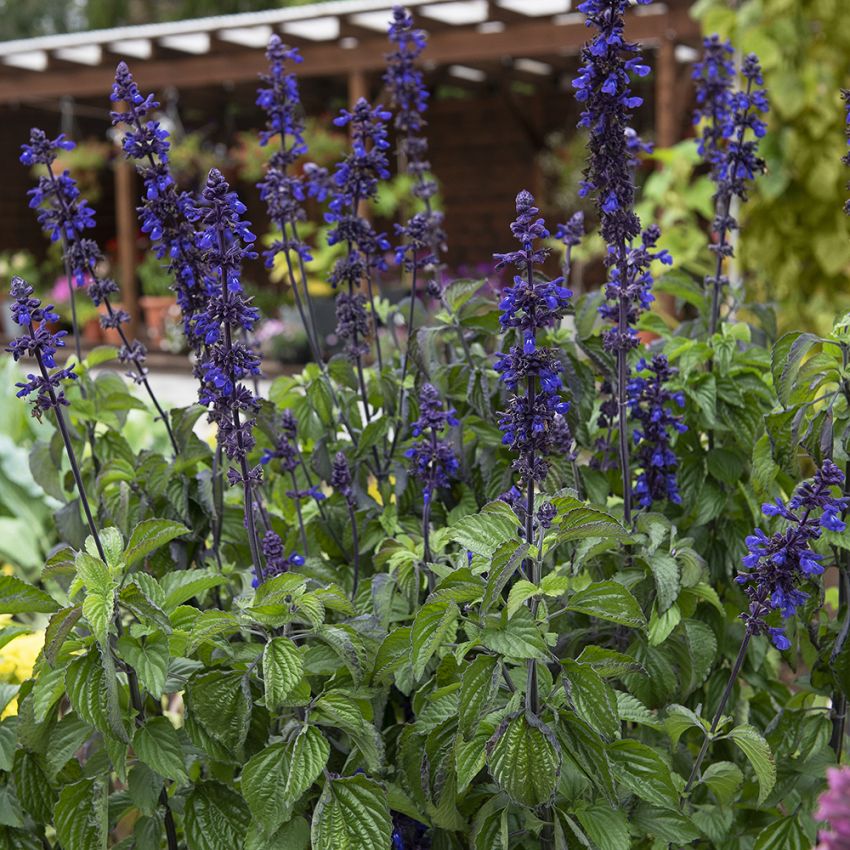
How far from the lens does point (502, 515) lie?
1499 mm

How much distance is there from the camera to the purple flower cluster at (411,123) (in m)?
2.12

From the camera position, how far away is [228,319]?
1.54 m

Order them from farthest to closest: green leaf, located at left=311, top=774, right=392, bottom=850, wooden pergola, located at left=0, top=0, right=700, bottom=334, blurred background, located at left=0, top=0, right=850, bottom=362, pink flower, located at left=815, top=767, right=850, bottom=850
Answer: wooden pergola, located at left=0, top=0, right=700, bottom=334 < blurred background, located at left=0, top=0, right=850, bottom=362 < green leaf, located at left=311, top=774, right=392, bottom=850 < pink flower, located at left=815, top=767, right=850, bottom=850

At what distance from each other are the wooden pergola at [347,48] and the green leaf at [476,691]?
22.6 ft

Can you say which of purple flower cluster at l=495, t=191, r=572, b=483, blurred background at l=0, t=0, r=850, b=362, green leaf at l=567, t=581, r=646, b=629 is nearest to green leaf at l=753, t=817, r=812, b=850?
green leaf at l=567, t=581, r=646, b=629

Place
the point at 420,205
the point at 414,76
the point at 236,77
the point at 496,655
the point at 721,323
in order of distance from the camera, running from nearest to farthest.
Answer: the point at 496,655
the point at 721,323
the point at 414,76
the point at 420,205
the point at 236,77

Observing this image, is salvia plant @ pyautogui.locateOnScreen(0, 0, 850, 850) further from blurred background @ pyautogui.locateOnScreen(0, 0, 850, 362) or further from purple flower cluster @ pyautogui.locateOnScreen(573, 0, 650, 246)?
blurred background @ pyautogui.locateOnScreen(0, 0, 850, 362)

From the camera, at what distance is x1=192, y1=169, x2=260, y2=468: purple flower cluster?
1535 mm

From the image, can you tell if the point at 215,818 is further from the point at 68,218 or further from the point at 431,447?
the point at 68,218

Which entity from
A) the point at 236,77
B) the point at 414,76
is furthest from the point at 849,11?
the point at 236,77

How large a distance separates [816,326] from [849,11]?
1496 millimetres

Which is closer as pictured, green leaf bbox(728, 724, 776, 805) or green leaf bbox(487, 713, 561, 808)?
green leaf bbox(487, 713, 561, 808)

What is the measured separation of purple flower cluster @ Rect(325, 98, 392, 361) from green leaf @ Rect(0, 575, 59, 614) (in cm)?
75

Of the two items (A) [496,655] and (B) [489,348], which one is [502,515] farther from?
(B) [489,348]
